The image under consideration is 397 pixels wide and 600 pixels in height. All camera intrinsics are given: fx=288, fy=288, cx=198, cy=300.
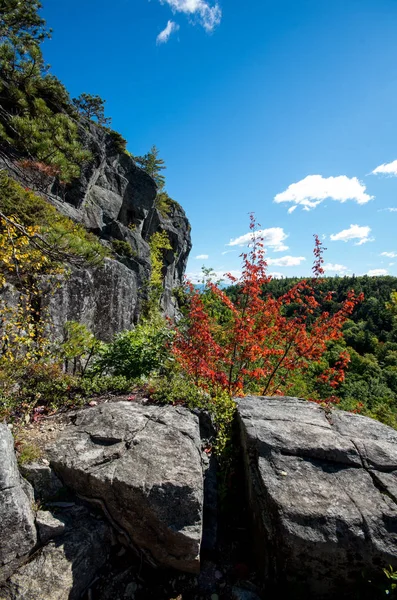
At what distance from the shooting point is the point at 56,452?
3748mm

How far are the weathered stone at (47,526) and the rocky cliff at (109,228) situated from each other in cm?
472

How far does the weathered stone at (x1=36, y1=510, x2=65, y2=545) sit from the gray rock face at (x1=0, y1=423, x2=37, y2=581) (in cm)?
8

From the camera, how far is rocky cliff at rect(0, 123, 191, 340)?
8338 millimetres

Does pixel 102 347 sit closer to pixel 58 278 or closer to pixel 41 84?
pixel 58 278

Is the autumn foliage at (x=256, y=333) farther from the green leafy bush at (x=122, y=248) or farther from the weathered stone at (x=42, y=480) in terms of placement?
the green leafy bush at (x=122, y=248)

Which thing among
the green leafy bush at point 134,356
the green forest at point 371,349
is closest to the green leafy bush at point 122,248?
the green forest at point 371,349

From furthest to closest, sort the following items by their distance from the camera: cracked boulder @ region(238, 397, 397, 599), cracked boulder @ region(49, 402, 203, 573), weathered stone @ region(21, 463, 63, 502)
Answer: weathered stone @ region(21, 463, 63, 502)
cracked boulder @ region(49, 402, 203, 573)
cracked boulder @ region(238, 397, 397, 599)

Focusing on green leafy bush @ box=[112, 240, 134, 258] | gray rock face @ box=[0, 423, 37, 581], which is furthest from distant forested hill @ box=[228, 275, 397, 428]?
gray rock face @ box=[0, 423, 37, 581]

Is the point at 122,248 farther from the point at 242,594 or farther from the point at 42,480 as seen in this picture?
the point at 242,594

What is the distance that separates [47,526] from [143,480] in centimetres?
111

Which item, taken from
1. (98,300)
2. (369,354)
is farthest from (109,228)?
(369,354)

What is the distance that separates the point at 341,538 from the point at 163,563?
79.3 inches

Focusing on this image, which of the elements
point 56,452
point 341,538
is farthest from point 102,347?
point 341,538

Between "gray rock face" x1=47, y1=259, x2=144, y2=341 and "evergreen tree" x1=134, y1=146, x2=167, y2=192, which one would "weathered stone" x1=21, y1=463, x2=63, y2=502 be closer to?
"gray rock face" x1=47, y1=259, x2=144, y2=341
